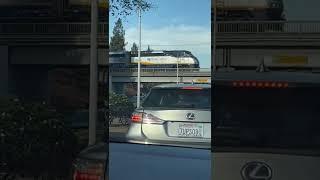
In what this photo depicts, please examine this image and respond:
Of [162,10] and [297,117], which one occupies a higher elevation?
[162,10]

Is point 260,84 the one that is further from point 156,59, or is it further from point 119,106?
point 119,106

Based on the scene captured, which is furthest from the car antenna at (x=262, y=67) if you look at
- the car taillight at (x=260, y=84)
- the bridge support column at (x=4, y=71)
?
the bridge support column at (x=4, y=71)

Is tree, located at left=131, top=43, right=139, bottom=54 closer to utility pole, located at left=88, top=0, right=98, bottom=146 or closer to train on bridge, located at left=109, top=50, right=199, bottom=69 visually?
train on bridge, located at left=109, top=50, right=199, bottom=69

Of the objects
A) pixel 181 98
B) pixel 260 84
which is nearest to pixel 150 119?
pixel 181 98

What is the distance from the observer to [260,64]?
2.53 meters

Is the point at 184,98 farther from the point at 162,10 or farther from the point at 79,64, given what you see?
the point at 79,64

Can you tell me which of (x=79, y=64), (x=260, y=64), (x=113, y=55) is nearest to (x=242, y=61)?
(x=260, y=64)

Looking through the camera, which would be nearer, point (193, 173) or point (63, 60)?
point (193, 173)

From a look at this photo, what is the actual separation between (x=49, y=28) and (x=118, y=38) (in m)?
0.43

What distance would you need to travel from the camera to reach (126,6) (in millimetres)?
2625

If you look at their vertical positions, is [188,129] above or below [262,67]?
below

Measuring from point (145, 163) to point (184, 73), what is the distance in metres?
0.52

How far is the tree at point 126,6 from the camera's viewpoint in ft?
8.39

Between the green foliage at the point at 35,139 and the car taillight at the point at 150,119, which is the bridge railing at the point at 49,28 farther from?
the car taillight at the point at 150,119
